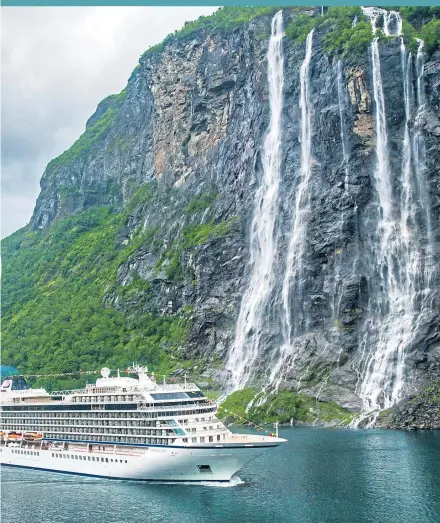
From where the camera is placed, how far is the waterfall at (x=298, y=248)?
108m

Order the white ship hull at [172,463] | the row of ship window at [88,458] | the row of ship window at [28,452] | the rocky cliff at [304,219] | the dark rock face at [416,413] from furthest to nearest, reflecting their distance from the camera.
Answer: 1. the rocky cliff at [304,219]
2. the dark rock face at [416,413]
3. the row of ship window at [28,452]
4. the row of ship window at [88,458]
5. the white ship hull at [172,463]

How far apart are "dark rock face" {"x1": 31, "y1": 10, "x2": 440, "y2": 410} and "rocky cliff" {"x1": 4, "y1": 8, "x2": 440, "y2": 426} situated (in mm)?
303

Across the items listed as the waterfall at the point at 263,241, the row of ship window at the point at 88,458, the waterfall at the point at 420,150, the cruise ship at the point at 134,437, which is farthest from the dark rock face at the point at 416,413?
the row of ship window at the point at 88,458

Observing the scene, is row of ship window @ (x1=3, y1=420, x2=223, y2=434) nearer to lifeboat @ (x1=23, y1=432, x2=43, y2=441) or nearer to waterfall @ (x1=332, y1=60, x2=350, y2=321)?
lifeboat @ (x1=23, y1=432, x2=43, y2=441)

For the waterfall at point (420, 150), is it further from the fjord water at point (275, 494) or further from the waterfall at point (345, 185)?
the fjord water at point (275, 494)

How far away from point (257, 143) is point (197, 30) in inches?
1886

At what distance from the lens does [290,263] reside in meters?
118

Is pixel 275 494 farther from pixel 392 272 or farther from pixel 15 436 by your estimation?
pixel 392 272

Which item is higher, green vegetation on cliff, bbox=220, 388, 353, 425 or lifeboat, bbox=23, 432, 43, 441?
green vegetation on cliff, bbox=220, 388, 353, 425

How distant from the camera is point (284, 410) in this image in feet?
314

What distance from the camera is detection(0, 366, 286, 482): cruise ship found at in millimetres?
57031

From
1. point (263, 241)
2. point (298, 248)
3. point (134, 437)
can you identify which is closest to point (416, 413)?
point (134, 437)

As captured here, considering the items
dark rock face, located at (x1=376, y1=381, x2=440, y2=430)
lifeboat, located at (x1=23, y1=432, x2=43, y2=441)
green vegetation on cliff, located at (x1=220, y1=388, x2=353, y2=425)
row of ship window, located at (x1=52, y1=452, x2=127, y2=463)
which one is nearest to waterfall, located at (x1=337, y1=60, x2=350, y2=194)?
green vegetation on cliff, located at (x1=220, y1=388, x2=353, y2=425)

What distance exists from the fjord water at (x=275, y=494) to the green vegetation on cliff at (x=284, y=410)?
2336 cm
